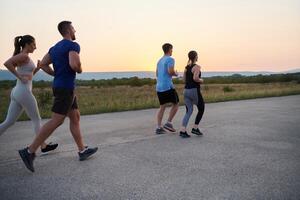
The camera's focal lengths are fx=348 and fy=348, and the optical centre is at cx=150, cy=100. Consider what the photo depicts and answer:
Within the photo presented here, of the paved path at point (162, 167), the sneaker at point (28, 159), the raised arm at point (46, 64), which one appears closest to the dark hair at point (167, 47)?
the paved path at point (162, 167)

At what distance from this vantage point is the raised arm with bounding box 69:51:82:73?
15.5 feet

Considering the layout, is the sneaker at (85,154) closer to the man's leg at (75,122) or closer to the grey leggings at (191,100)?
the man's leg at (75,122)

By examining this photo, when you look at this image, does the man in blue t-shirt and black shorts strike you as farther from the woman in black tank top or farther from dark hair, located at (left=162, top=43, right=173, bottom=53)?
the woman in black tank top

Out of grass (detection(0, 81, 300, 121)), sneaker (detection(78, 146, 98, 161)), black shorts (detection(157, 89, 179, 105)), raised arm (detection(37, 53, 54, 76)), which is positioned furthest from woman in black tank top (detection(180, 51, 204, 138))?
grass (detection(0, 81, 300, 121))

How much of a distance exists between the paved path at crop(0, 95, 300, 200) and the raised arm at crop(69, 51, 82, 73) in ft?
4.60

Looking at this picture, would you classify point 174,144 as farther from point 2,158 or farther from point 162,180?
point 2,158

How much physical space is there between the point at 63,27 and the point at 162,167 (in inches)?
95.0

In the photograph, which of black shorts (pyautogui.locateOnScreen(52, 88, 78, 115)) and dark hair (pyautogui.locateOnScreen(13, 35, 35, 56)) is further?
dark hair (pyautogui.locateOnScreen(13, 35, 35, 56))

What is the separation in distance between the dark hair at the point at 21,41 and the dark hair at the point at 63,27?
697 mm

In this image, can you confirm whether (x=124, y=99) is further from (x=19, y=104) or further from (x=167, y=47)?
(x=19, y=104)

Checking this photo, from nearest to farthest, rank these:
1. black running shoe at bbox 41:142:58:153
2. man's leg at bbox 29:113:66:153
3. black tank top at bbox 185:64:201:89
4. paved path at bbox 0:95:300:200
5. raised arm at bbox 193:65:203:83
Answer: paved path at bbox 0:95:300:200 → man's leg at bbox 29:113:66:153 → black running shoe at bbox 41:142:58:153 → raised arm at bbox 193:65:203:83 → black tank top at bbox 185:64:201:89

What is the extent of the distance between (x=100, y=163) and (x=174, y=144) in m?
1.82

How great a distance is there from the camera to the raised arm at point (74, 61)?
4738 millimetres

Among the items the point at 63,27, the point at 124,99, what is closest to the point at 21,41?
the point at 63,27
